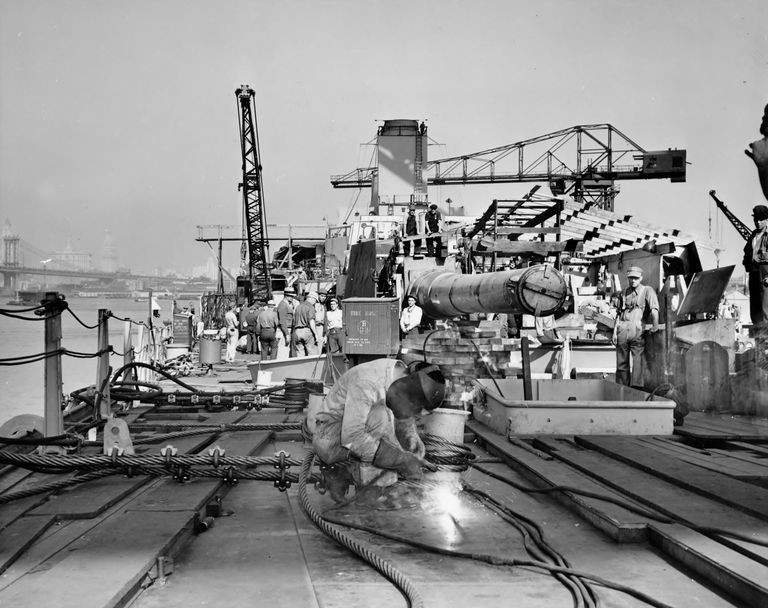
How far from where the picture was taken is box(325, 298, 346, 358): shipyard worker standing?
14.5 metres

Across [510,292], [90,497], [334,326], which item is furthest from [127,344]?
[510,292]

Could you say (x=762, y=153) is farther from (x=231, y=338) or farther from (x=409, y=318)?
(x=231, y=338)

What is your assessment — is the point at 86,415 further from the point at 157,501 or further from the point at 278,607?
the point at 278,607

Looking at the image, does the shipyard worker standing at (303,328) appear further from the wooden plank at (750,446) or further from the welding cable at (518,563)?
the welding cable at (518,563)

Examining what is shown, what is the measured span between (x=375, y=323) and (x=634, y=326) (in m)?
4.08

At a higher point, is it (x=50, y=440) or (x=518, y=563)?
(x=50, y=440)

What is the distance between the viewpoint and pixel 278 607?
3.30m

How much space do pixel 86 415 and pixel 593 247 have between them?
39.9ft

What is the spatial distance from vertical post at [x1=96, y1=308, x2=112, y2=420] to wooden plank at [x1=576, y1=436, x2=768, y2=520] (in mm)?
5025

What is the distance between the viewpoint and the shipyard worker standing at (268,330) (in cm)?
1716

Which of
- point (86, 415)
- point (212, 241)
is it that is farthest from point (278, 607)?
point (212, 241)

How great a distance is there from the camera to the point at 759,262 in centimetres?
938

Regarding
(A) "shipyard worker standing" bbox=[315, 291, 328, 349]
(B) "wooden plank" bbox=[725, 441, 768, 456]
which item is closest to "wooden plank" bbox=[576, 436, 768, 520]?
(B) "wooden plank" bbox=[725, 441, 768, 456]

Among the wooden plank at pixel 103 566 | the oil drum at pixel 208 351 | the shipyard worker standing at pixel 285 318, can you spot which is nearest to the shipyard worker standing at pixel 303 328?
the shipyard worker standing at pixel 285 318
